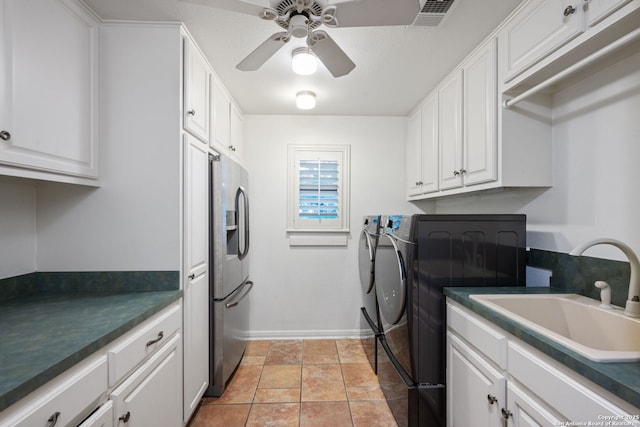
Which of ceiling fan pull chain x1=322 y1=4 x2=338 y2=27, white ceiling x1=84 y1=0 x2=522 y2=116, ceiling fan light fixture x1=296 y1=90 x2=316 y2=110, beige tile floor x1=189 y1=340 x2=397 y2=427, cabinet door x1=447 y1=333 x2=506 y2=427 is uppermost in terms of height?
white ceiling x1=84 y1=0 x2=522 y2=116

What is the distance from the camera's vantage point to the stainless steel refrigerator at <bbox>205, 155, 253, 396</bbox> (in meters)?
1.92

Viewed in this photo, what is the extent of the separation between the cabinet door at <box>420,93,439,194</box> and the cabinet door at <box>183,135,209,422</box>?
1787 millimetres

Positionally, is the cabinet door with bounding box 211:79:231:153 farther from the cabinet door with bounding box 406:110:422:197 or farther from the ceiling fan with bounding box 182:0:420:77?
the cabinet door with bounding box 406:110:422:197

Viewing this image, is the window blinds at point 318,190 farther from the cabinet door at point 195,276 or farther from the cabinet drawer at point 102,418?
the cabinet drawer at point 102,418

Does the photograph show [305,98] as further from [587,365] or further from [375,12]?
[587,365]

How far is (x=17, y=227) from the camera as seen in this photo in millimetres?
1411

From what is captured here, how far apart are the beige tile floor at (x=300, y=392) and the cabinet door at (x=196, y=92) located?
5.98 ft

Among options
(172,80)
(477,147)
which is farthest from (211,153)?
(477,147)

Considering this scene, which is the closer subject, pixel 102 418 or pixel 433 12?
pixel 102 418

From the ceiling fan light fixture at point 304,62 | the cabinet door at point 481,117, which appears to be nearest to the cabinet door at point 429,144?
the cabinet door at point 481,117

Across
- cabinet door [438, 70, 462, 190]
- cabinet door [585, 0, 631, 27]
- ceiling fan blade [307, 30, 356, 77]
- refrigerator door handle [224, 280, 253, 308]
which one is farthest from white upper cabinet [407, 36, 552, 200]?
refrigerator door handle [224, 280, 253, 308]

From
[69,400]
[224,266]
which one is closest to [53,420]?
[69,400]

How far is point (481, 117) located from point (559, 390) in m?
1.43

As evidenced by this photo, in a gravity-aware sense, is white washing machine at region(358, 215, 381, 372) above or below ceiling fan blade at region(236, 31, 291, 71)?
below
